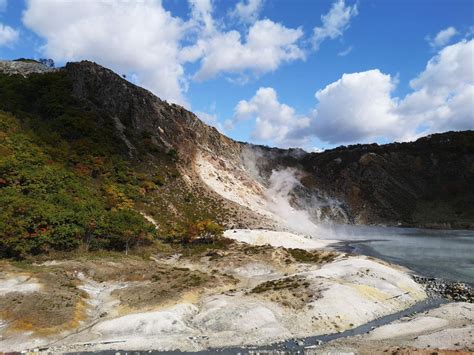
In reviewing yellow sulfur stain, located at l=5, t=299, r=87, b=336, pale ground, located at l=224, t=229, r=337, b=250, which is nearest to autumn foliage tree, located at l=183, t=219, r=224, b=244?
pale ground, located at l=224, t=229, r=337, b=250

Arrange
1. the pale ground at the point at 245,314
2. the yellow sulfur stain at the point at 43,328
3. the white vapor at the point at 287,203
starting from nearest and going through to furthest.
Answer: the pale ground at the point at 245,314, the yellow sulfur stain at the point at 43,328, the white vapor at the point at 287,203

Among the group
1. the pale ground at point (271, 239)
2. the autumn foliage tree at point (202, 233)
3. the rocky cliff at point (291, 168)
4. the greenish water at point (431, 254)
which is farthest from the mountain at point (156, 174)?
the greenish water at point (431, 254)

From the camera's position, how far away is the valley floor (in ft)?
88.4

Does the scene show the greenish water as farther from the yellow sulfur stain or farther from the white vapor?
the yellow sulfur stain

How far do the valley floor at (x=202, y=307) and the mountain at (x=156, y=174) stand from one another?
931 centimetres

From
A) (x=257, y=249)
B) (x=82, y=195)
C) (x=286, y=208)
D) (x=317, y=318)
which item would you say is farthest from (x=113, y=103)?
(x=317, y=318)

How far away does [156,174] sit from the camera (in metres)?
83.9

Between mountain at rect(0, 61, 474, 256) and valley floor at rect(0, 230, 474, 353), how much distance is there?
9.31 metres

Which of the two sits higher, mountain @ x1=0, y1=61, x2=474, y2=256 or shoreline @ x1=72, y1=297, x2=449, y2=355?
mountain @ x1=0, y1=61, x2=474, y2=256

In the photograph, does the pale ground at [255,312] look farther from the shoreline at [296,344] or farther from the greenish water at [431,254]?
the greenish water at [431,254]

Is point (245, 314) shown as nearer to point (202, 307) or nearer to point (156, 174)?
point (202, 307)

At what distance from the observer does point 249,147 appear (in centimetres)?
14388

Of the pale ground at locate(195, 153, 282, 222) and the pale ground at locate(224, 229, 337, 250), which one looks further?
the pale ground at locate(195, 153, 282, 222)

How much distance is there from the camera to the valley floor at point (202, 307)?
2694 cm
